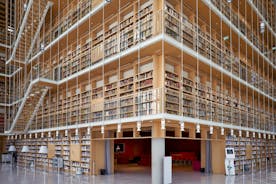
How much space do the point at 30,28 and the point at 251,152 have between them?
10.7 metres

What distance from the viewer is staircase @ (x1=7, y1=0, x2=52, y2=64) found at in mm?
11219

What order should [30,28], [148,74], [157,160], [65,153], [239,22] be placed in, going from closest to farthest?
[157,160] → [148,74] → [239,22] → [65,153] → [30,28]

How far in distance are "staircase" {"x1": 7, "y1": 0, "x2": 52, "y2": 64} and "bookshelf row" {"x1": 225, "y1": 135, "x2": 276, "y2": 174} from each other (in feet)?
28.3

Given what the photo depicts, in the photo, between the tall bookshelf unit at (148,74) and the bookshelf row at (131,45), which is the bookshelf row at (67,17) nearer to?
the tall bookshelf unit at (148,74)

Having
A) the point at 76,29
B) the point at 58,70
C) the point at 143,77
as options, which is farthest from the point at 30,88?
the point at 143,77

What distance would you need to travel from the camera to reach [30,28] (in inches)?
469

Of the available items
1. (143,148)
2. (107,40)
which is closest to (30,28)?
(107,40)

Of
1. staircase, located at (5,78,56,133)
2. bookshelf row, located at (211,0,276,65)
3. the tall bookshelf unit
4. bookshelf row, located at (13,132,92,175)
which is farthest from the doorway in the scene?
bookshelf row, located at (211,0,276,65)

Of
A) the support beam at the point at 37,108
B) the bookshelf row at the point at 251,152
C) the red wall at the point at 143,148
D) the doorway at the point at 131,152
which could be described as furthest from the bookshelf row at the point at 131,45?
the doorway at the point at 131,152

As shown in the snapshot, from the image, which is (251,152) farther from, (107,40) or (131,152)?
(107,40)

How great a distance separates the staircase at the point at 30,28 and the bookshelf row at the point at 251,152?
863 cm

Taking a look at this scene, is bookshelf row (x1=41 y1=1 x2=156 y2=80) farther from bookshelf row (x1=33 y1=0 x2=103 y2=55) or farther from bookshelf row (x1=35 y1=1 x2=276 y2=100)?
bookshelf row (x1=33 y1=0 x2=103 y2=55)

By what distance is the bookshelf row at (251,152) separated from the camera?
10.2 m

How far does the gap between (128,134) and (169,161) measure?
6.42 metres
